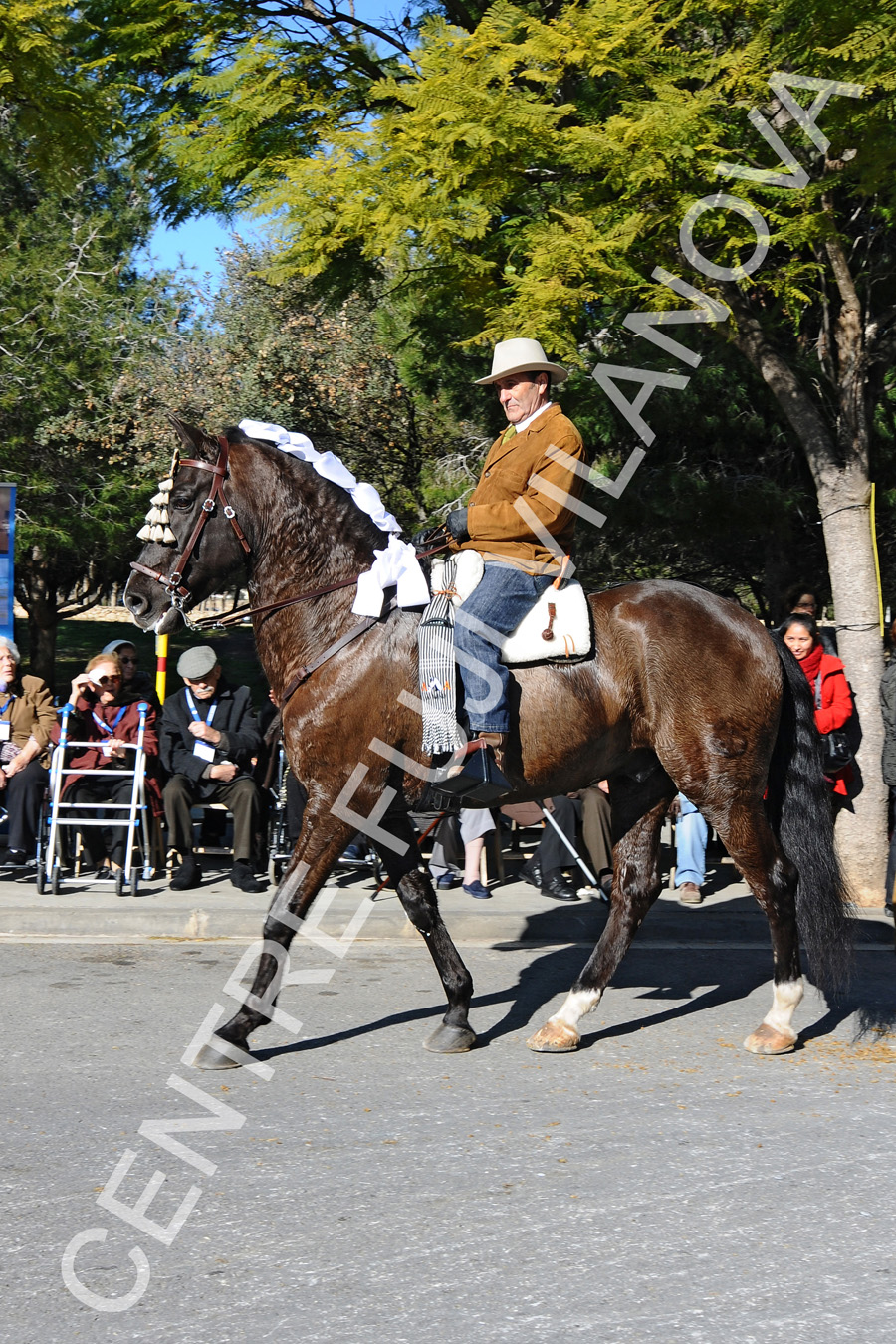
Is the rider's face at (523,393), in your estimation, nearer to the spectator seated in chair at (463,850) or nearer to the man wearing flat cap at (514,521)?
the man wearing flat cap at (514,521)

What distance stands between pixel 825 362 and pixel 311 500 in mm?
6095

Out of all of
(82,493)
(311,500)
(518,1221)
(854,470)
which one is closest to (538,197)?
(854,470)

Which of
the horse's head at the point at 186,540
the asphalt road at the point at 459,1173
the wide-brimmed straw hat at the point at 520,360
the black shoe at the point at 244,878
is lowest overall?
the asphalt road at the point at 459,1173

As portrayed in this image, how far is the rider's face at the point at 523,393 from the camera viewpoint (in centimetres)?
568

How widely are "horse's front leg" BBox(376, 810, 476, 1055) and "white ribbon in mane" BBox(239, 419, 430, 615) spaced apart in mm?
952

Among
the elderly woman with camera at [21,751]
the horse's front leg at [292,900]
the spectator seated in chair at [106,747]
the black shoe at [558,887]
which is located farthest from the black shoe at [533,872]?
the horse's front leg at [292,900]

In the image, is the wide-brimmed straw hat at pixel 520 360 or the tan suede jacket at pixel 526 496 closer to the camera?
the tan suede jacket at pixel 526 496

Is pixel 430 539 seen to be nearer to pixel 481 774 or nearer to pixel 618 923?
pixel 481 774

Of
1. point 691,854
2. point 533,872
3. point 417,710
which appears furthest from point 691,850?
point 417,710

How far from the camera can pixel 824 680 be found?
860cm

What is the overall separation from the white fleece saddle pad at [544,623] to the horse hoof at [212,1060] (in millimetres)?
2019

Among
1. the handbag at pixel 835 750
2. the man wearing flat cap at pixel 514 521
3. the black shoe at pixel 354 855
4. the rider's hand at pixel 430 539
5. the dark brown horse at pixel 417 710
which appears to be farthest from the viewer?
the black shoe at pixel 354 855

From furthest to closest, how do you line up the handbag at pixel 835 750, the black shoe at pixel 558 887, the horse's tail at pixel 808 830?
the black shoe at pixel 558 887 → the handbag at pixel 835 750 → the horse's tail at pixel 808 830

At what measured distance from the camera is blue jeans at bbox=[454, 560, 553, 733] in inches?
213
